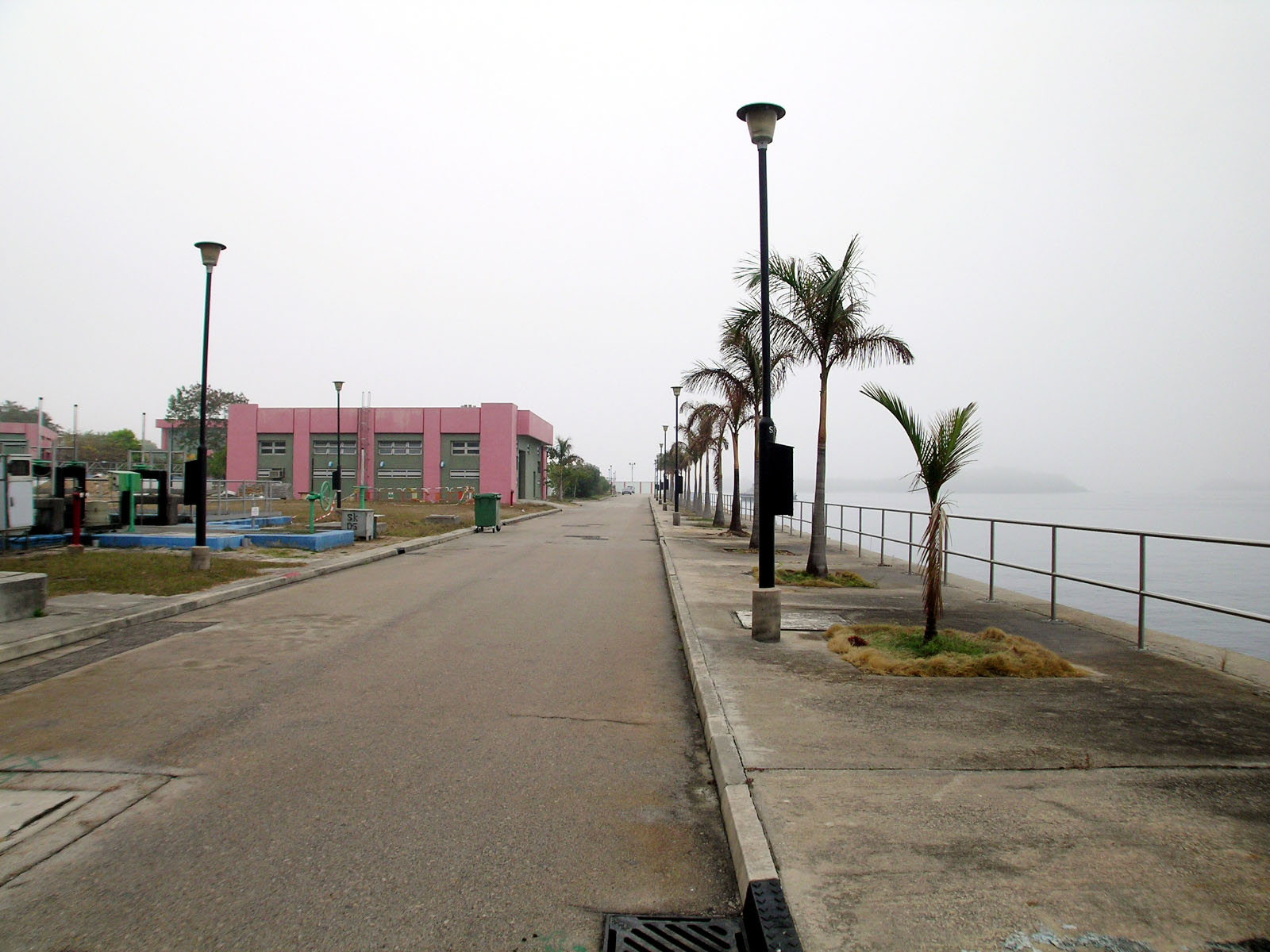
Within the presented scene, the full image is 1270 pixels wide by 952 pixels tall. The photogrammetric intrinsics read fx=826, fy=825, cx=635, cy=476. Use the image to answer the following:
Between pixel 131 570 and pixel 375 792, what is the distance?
11.3 meters

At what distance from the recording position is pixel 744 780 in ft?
14.9

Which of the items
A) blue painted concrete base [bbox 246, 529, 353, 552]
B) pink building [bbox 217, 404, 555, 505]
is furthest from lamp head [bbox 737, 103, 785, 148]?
pink building [bbox 217, 404, 555, 505]

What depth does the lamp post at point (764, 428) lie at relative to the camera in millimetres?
8680

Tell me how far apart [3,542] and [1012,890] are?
60.7ft

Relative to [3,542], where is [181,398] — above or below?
above

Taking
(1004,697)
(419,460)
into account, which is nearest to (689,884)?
(1004,697)

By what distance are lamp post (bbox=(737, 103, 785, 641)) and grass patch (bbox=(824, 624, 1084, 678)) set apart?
72cm

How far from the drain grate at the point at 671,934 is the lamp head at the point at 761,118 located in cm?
806

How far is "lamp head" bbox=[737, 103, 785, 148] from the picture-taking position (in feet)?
29.6

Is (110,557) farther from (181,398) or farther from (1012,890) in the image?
(181,398)

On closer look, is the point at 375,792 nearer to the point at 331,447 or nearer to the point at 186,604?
the point at 186,604

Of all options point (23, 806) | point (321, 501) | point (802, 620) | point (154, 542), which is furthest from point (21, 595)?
point (321, 501)

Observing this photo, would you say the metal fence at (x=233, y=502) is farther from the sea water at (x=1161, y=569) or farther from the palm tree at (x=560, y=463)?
the palm tree at (x=560, y=463)

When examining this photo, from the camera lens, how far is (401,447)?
60281mm
